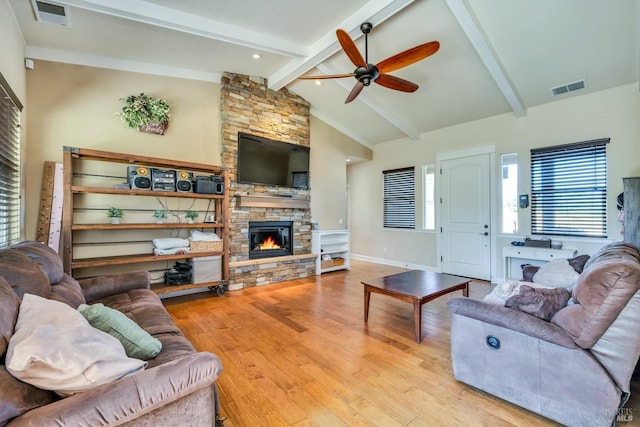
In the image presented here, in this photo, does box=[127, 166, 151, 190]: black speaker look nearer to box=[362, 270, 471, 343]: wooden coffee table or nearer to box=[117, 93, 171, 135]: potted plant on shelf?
box=[117, 93, 171, 135]: potted plant on shelf

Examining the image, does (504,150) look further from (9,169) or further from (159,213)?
(9,169)

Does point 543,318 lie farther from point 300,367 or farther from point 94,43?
point 94,43

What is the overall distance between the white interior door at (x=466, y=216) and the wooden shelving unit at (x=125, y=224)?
4.06 m

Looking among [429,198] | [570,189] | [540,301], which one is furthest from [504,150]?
[540,301]

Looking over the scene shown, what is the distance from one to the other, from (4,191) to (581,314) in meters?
4.42

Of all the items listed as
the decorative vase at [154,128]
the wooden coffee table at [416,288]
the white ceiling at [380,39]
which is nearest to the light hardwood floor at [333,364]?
the wooden coffee table at [416,288]

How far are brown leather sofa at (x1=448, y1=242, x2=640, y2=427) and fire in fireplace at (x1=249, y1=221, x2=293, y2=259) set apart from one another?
3742 millimetres

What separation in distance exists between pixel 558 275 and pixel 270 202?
156 inches

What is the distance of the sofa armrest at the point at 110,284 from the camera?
2.57 metres

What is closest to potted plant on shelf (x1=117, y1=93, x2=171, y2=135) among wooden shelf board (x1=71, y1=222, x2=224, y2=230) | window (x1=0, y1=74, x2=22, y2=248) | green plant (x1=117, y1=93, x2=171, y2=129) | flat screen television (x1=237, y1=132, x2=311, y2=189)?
green plant (x1=117, y1=93, x2=171, y2=129)

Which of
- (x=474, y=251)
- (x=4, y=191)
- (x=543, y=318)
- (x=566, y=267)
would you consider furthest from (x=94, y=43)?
(x=474, y=251)

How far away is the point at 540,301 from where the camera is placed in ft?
6.03

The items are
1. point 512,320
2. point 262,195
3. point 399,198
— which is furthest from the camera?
point 399,198

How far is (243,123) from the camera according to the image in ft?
16.0
